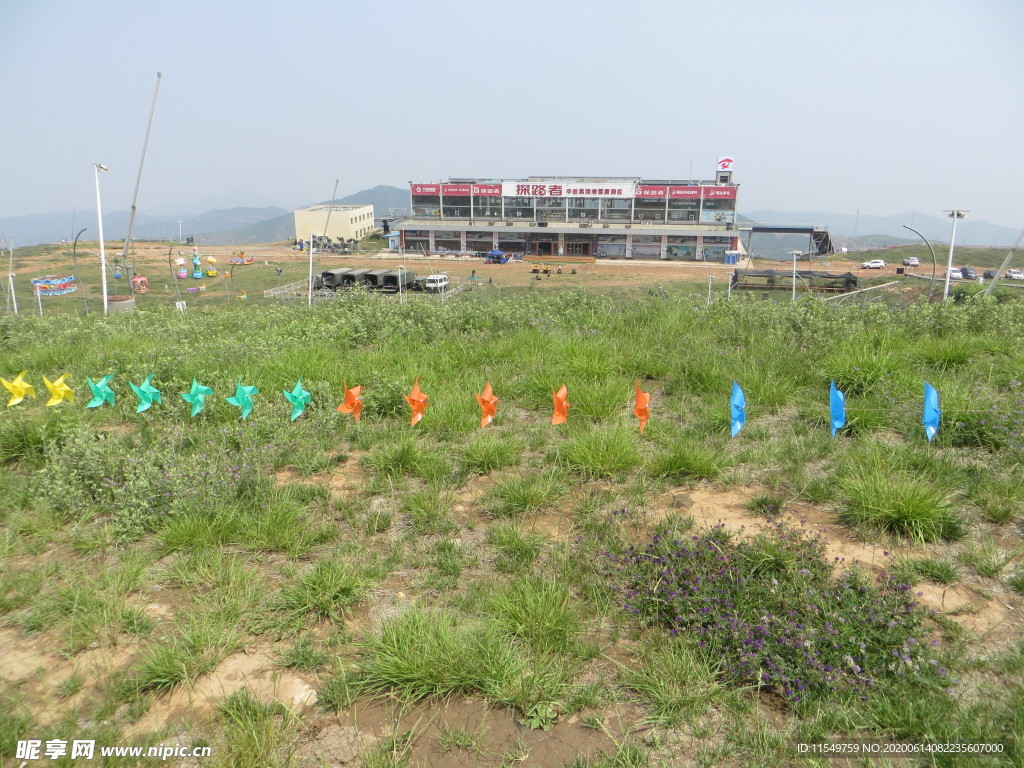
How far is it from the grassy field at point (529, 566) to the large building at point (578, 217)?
56.1 m

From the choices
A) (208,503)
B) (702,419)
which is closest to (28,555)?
(208,503)

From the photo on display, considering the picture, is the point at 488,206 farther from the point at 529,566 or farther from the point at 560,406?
the point at 529,566

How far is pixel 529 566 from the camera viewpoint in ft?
10.9

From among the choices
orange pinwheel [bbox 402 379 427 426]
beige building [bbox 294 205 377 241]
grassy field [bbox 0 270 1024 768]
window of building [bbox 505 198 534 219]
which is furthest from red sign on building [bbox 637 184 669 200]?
orange pinwheel [bbox 402 379 427 426]

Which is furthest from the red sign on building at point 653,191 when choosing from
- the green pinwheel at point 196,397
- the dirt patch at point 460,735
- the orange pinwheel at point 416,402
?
the dirt patch at point 460,735

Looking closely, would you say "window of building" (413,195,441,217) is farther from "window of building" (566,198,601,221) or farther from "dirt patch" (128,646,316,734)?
"dirt patch" (128,646,316,734)

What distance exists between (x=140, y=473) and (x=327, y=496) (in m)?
1.25

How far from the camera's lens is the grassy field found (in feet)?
7.75

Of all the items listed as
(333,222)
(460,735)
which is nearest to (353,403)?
(460,735)

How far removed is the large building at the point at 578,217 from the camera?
59125 mm

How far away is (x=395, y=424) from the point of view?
528 cm

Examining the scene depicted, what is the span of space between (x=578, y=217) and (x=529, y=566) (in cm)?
6248

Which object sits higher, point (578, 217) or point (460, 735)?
point (578, 217)

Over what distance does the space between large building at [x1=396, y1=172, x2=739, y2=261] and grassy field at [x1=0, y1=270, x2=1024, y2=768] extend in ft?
184
